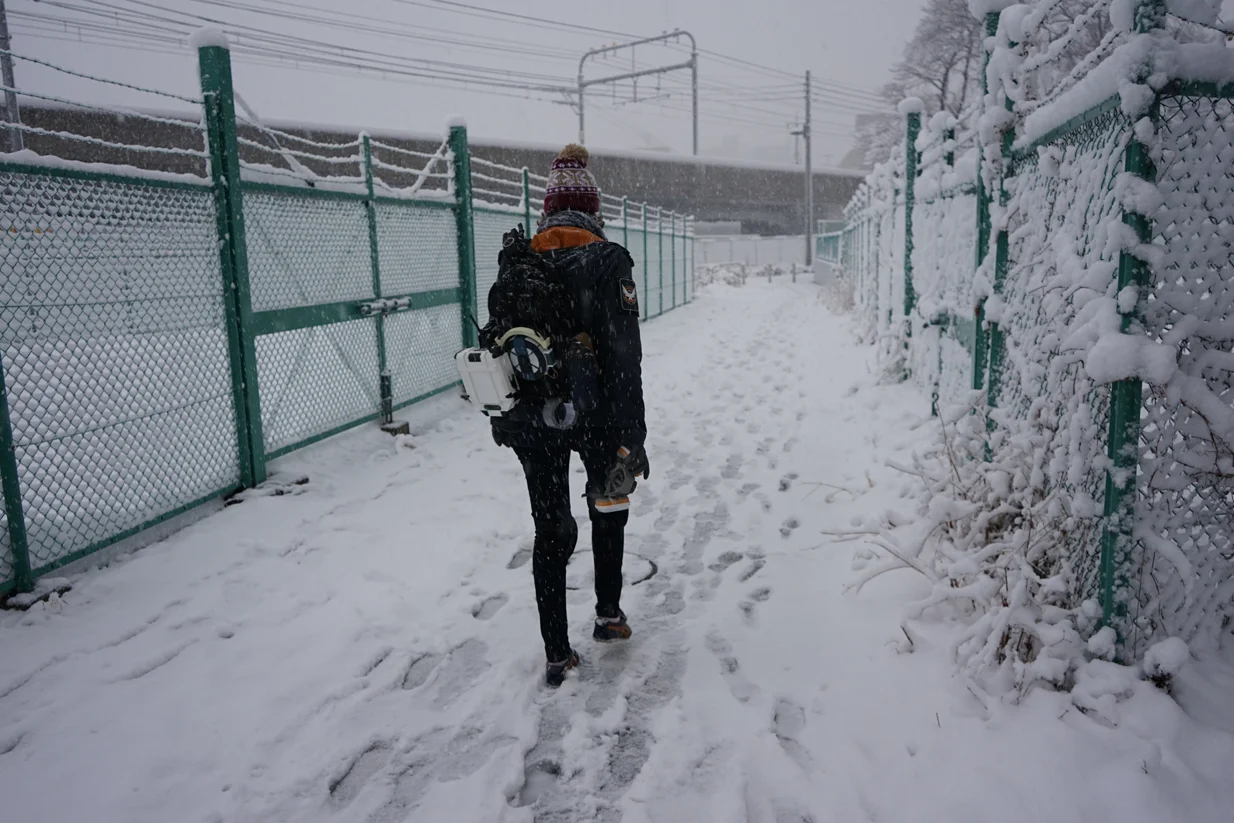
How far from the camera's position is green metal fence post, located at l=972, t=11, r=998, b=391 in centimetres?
399

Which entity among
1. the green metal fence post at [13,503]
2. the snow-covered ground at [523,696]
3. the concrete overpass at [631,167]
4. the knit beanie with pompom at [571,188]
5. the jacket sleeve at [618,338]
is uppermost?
the concrete overpass at [631,167]

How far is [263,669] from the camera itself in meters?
3.31

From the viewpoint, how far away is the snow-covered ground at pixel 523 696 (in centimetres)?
243

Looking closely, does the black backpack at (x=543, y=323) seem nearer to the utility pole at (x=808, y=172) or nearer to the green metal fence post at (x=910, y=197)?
the green metal fence post at (x=910, y=197)

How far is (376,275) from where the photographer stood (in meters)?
6.93

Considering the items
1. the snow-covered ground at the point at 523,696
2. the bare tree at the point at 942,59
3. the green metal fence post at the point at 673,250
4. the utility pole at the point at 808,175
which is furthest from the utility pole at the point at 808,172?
the snow-covered ground at the point at 523,696

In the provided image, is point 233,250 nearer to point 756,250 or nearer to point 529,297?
point 529,297

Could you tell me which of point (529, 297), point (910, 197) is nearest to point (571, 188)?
point (529, 297)

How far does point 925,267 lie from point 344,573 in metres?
5.71

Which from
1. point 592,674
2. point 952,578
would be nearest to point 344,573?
point 592,674

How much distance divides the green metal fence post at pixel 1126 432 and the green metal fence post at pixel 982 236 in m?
1.64

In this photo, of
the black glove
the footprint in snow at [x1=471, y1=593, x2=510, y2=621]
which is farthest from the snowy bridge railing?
the black glove

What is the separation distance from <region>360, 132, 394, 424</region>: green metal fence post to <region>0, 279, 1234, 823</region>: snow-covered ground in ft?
5.98

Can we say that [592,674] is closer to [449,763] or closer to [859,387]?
[449,763]
